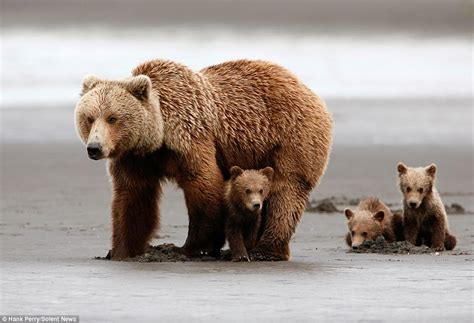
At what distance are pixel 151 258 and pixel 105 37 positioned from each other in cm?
2553

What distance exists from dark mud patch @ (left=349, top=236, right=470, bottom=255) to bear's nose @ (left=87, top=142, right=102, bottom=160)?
2629 mm

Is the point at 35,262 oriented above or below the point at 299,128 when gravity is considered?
below

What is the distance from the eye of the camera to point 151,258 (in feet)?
35.7

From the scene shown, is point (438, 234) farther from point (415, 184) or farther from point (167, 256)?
point (167, 256)

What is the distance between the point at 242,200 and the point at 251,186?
133 millimetres

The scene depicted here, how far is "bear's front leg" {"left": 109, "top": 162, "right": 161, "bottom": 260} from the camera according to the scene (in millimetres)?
11086

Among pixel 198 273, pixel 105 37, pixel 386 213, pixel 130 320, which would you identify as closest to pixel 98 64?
pixel 105 37

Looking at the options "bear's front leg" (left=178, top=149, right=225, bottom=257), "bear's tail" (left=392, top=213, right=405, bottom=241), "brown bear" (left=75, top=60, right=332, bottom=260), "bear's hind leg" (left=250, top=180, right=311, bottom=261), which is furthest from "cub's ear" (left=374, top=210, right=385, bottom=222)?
A: "bear's front leg" (left=178, top=149, right=225, bottom=257)

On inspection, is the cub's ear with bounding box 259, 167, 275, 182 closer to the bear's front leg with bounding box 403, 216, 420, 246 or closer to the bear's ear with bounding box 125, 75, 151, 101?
the bear's ear with bounding box 125, 75, 151, 101

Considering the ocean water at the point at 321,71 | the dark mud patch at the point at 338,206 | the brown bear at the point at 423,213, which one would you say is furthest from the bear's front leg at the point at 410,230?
the ocean water at the point at 321,71

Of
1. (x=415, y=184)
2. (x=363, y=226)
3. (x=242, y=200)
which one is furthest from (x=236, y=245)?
(x=415, y=184)

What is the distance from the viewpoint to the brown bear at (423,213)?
12547mm

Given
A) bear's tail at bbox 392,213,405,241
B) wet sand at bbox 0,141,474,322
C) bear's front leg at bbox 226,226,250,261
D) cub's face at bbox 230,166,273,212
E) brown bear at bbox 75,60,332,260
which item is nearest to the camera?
wet sand at bbox 0,141,474,322

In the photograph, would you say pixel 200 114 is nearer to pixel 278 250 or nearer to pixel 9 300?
pixel 278 250
